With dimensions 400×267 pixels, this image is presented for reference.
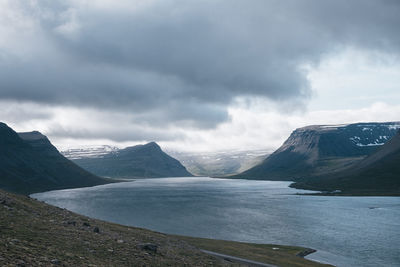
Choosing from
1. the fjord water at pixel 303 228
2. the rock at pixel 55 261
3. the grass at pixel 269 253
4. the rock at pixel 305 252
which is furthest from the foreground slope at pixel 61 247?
the fjord water at pixel 303 228

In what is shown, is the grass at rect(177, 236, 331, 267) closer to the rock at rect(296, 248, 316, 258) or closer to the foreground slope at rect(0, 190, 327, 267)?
the rock at rect(296, 248, 316, 258)

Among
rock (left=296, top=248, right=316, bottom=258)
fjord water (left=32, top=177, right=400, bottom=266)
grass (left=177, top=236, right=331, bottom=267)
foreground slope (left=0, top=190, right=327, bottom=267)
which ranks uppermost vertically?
foreground slope (left=0, top=190, right=327, bottom=267)

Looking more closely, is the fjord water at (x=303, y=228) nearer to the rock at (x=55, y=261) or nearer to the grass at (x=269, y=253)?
the grass at (x=269, y=253)

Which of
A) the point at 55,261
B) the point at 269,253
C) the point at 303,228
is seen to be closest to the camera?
the point at 55,261

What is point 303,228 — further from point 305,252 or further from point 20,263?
point 20,263

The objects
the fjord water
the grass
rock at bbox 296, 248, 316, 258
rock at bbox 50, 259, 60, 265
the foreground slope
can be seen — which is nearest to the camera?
rock at bbox 50, 259, 60, 265

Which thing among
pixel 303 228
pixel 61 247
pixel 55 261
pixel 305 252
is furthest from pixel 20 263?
pixel 303 228

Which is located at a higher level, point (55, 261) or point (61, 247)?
point (55, 261)

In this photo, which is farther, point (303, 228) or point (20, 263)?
point (303, 228)

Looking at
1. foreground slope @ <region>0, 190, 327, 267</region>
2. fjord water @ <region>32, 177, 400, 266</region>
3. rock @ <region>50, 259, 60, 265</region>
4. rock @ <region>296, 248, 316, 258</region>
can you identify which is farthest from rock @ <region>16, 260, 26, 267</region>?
fjord water @ <region>32, 177, 400, 266</region>

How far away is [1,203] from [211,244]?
53.3 metres

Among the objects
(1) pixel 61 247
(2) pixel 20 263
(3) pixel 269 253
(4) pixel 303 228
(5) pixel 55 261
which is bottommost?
(4) pixel 303 228

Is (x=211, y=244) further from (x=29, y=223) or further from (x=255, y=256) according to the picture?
(x=29, y=223)

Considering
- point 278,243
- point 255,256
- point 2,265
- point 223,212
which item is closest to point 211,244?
point 255,256
